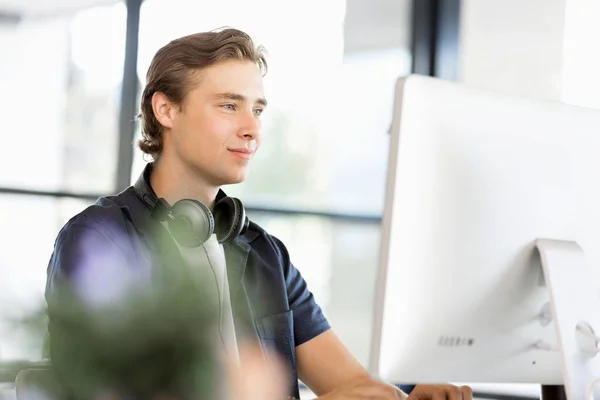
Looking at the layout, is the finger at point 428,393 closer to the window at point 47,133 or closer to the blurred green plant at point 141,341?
the blurred green plant at point 141,341

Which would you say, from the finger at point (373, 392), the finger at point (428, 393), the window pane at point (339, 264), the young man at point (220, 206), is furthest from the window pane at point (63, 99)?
the finger at point (373, 392)

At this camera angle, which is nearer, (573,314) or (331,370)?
(573,314)

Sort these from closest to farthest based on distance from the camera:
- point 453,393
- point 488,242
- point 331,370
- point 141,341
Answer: point 488,242, point 453,393, point 141,341, point 331,370

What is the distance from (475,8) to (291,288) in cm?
255

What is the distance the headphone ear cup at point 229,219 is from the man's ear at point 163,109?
0.91ft

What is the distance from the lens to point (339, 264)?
13.3 ft

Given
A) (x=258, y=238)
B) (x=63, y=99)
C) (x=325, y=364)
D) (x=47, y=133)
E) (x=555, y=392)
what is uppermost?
(x=63, y=99)

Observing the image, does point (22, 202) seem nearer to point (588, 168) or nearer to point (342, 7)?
point (342, 7)

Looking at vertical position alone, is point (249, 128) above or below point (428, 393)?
above

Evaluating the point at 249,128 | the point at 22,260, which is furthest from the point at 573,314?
the point at 22,260

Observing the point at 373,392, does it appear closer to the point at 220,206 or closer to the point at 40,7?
the point at 220,206

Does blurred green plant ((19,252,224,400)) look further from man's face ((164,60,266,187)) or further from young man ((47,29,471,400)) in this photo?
man's face ((164,60,266,187))

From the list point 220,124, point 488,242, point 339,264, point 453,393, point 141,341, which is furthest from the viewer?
point 339,264

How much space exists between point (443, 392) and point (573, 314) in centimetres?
39
